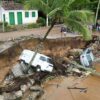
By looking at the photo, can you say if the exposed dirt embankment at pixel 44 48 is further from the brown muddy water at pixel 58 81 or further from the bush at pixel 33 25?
the bush at pixel 33 25

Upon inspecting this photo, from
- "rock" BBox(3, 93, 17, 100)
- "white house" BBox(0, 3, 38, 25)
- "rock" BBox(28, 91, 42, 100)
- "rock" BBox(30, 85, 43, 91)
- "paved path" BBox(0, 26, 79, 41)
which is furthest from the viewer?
"white house" BBox(0, 3, 38, 25)

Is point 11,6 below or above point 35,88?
above

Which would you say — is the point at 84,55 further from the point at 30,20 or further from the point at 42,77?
the point at 30,20

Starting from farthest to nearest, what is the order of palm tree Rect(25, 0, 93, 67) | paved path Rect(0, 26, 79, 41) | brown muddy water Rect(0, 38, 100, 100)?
paved path Rect(0, 26, 79, 41), brown muddy water Rect(0, 38, 100, 100), palm tree Rect(25, 0, 93, 67)

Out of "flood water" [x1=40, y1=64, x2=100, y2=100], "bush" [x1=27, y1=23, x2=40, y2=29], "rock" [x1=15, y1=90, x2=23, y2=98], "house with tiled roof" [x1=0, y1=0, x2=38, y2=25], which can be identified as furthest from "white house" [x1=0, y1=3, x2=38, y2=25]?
"rock" [x1=15, y1=90, x2=23, y2=98]

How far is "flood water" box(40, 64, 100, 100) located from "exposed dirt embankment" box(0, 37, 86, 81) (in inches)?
194

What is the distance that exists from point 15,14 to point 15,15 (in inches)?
6.6

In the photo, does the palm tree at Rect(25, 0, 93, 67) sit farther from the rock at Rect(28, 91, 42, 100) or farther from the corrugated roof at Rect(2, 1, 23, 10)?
the corrugated roof at Rect(2, 1, 23, 10)

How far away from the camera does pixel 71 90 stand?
29.7m

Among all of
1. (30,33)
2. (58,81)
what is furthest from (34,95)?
(30,33)

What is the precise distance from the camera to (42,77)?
104ft

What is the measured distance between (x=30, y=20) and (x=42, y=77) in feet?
59.7

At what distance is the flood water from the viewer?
2827 cm

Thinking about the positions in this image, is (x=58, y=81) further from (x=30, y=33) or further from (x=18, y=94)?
(x=30, y=33)
